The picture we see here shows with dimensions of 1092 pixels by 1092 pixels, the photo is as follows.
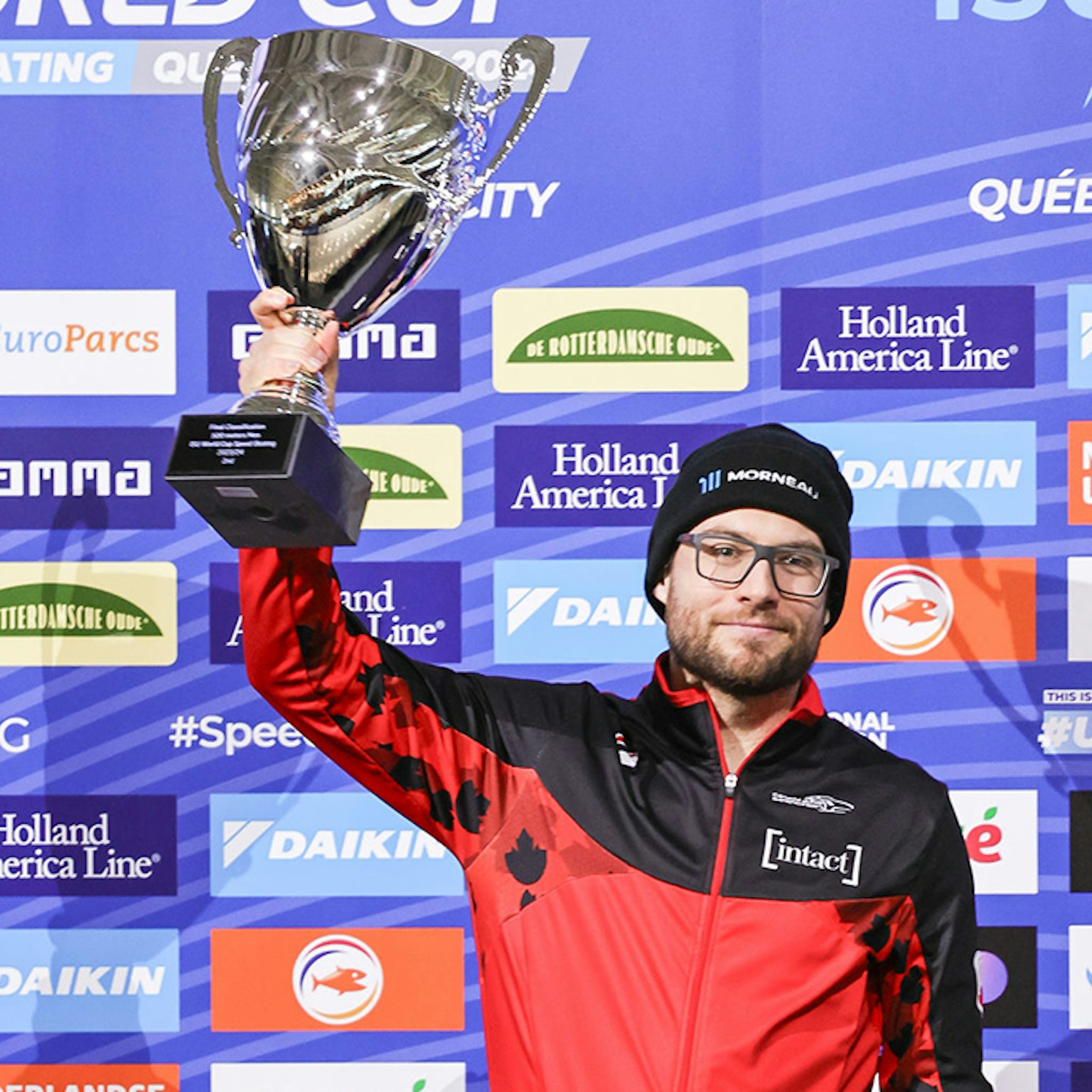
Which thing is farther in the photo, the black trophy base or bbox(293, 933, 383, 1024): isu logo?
bbox(293, 933, 383, 1024): isu logo

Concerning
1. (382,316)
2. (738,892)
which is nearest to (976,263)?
(382,316)

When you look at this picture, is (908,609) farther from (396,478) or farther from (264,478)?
(264,478)

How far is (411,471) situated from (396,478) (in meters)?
0.03

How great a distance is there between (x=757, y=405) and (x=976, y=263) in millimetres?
422

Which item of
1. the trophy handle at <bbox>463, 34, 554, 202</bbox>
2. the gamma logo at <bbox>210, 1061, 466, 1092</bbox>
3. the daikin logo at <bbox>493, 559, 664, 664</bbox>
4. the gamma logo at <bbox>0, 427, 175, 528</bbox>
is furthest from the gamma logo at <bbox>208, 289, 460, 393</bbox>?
the gamma logo at <bbox>210, 1061, 466, 1092</bbox>

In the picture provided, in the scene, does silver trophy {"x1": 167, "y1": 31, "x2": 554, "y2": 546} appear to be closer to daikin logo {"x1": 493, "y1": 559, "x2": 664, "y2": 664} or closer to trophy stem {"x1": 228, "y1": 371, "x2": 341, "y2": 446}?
trophy stem {"x1": 228, "y1": 371, "x2": 341, "y2": 446}

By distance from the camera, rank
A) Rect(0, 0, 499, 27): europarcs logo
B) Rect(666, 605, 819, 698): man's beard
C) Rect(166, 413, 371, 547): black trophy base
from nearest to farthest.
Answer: Rect(166, 413, 371, 547): black trophy base, Rect(666, 605, 819, 698): man's beard, Rect(0, 0, 499, 27): europarcs logo

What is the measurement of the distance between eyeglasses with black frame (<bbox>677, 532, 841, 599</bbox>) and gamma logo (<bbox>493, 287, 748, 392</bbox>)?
0.68m

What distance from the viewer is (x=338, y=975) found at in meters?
2.15

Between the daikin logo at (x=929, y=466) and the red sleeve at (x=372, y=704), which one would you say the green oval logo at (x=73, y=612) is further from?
the daikin logo at (x=929, y=466)

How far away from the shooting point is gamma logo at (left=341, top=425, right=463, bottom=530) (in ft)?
6.97

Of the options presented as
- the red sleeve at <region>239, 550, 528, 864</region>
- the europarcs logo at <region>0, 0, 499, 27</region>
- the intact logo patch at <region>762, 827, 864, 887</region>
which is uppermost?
the europarcs logo at <region>0, 0, 499, 27</region>

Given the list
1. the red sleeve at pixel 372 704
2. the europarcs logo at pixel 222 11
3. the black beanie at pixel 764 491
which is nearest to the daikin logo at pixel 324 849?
the red sleeve at pixel 372 704

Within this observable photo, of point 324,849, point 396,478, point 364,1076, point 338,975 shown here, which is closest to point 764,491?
point 396,478
